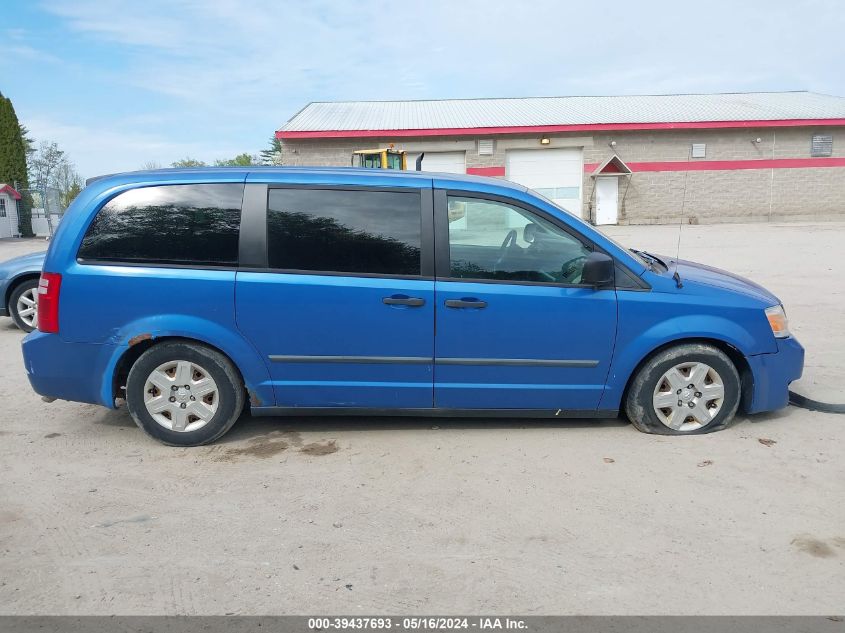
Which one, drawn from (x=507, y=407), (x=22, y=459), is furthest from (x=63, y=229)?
(x=507, y=407)

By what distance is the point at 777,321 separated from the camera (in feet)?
14.6

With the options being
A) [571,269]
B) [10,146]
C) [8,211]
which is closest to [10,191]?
[8,211]

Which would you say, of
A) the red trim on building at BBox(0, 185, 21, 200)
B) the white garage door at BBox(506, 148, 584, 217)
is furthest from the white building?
the white garage door at BBox(506, 148, 584, 217)

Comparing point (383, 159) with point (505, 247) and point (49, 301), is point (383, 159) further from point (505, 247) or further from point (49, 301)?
point (49, 301)

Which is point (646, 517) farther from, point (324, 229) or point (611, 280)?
point (324, 229)

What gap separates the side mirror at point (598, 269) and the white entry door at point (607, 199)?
26.5 m

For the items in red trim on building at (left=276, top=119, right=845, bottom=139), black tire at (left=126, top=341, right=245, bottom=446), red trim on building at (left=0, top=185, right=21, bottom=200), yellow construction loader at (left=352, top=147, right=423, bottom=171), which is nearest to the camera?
black tire at (left=126, top=341, right=245, bottom=446)

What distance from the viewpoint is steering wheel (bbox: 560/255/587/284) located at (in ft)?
14.1

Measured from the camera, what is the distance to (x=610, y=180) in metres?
29.6

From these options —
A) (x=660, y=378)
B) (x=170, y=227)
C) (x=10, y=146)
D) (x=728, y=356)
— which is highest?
(x=10, y=146)

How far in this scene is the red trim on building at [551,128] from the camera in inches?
1091

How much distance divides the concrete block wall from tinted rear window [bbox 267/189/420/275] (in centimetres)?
2512

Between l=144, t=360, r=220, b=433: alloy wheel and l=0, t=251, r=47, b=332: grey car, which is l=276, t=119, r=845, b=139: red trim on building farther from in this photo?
l=144, t=360, r=220, b=433: alloy wheel

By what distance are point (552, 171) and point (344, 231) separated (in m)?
26.7
